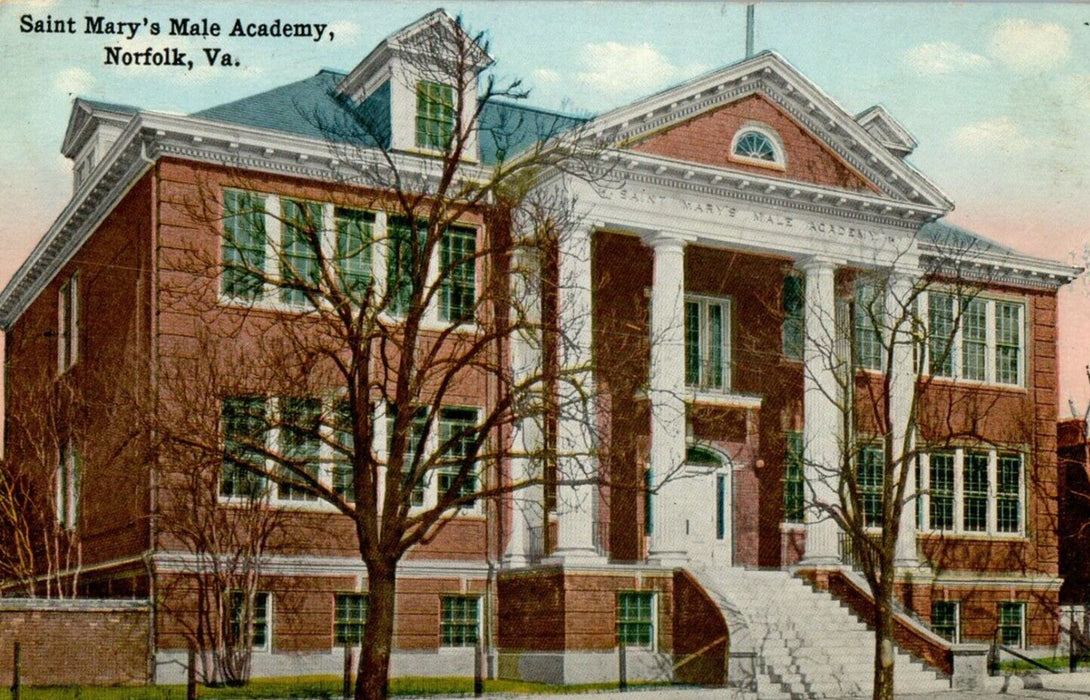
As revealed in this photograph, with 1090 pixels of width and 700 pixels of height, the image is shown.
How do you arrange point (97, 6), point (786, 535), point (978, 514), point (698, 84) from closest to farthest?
point (97, 6), point (698, 84), point (786, 535), point (978, 514)

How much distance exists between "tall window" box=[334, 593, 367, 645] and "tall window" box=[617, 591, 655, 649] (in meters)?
5.02

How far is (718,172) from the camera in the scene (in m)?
30.8

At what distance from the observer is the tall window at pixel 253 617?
87.1 ft

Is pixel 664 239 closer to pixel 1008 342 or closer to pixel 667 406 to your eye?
pixel 667 406

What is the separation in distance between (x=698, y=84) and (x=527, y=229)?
459cm

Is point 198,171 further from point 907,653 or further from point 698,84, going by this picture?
point 907,653

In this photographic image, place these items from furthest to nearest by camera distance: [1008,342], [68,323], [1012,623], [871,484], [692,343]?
[1008,342] → [1012,623] → [871,484] → [68,323] → [692,343]

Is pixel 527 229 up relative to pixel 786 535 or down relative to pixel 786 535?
up

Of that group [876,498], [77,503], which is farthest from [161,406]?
[876,498]

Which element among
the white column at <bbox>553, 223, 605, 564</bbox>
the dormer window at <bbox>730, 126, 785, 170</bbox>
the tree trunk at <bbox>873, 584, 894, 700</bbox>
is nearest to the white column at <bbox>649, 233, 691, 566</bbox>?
the white column at <bbox>553, 223, 605, 564</bbox>

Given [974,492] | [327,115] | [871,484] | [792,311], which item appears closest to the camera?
[327,115]

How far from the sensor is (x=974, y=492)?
37.6 metres

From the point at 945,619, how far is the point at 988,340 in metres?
7.25

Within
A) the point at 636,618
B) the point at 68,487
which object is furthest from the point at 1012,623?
the point at 68,487
